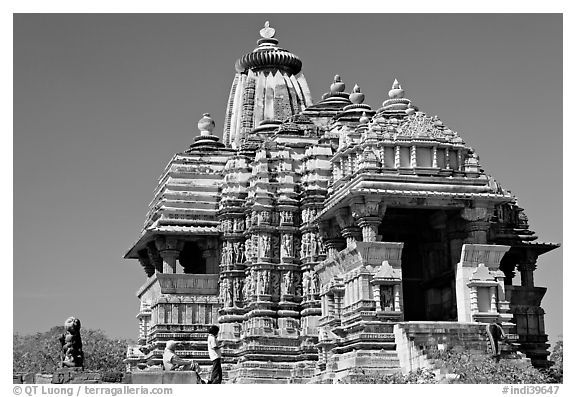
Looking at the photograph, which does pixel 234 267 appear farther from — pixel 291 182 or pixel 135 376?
pixel 135 376

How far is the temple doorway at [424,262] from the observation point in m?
43.3

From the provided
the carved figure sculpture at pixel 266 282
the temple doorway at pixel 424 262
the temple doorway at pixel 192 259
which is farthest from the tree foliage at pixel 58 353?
the temple doorway at pixel 424 262

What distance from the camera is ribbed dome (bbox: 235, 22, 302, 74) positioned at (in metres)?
57.0

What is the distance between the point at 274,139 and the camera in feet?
165

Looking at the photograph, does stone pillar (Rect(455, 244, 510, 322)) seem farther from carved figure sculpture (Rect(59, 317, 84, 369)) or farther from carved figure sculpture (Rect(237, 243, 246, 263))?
carved figure sculpture (Rect(59, 317, 84, 369))

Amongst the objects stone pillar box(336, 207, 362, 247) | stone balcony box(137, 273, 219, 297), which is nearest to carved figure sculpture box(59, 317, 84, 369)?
stone pillar box(336, 207, 362, 247)

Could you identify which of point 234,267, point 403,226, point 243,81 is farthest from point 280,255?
point 243,81

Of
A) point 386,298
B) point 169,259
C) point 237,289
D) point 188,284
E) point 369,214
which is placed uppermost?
point 369,214

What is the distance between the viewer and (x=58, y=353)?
6881cm

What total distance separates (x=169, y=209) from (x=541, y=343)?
15.7 m

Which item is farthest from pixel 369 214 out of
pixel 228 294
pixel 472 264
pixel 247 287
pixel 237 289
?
pixel 228 294

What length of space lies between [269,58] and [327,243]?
1418 centimetres

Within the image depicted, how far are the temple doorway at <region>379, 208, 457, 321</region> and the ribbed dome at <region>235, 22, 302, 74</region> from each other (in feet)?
45.7

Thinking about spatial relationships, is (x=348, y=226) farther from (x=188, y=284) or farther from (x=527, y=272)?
(x=188, y=284)
